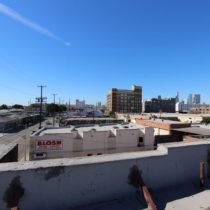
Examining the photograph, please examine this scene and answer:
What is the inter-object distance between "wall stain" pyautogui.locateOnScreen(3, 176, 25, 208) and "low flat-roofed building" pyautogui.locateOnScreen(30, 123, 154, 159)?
21001mm

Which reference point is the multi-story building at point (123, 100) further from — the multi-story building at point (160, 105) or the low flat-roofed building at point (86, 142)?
the low flat-roofed building at point (86, 142)

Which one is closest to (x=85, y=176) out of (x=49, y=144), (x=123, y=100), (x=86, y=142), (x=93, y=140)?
(x=49, y=144)

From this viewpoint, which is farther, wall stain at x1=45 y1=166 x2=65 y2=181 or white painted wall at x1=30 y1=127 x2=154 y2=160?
white painted wall at x1=30 y1=127 x2=154 y2=160

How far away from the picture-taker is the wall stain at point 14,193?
3.51 meters

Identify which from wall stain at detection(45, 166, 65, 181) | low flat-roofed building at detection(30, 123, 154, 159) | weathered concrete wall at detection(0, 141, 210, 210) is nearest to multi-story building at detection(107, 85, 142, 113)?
low flat-roofed building at detection(30, 123, 154, 159)

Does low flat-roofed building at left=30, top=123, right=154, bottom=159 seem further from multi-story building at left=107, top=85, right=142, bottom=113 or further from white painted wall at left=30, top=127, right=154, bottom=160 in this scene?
multi-story building at left=107, top=85, right=142, bottom=113

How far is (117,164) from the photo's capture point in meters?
4.37

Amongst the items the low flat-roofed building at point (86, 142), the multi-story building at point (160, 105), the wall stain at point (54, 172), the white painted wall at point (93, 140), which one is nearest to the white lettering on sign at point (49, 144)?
the low flat-roofed building at point (86, 142)

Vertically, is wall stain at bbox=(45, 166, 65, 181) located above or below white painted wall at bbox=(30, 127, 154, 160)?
above

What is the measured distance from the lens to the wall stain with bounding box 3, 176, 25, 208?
11.5ft

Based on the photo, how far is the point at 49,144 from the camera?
24031 millimetres

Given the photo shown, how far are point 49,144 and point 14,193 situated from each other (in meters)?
21.1

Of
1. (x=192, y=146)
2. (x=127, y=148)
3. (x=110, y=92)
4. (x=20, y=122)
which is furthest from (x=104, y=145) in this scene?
(x=110, y=92)

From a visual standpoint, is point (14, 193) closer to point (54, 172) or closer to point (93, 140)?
point (54, 172)
